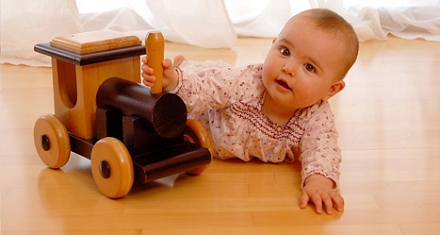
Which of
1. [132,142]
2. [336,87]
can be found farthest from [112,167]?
[336,87]

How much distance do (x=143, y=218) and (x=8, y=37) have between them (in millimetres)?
1147

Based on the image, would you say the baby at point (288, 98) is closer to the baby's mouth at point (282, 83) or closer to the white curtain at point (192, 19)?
the baby's mouth at point (282, 83)

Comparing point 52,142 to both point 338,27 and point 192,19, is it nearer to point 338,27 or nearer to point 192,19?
point 338,27

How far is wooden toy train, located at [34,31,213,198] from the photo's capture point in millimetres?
1160

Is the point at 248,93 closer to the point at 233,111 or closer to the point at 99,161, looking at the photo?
the point at 233,111

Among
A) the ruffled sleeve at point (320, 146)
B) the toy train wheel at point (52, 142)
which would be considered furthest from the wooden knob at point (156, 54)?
the ruffled sleeve at point (320, 146)

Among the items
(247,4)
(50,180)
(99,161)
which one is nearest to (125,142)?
(99,161)

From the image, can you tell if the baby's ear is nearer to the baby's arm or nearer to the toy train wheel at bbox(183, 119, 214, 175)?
the baby's arm

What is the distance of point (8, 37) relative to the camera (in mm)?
2061

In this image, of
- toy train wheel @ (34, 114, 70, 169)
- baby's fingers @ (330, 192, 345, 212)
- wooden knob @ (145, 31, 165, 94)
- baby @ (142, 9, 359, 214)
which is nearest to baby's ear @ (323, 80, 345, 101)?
baby @ (142, 9, 359, 214)

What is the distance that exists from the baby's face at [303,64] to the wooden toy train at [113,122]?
0.56ft

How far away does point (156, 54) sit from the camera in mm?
1172

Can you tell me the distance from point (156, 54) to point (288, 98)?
0.89 feet

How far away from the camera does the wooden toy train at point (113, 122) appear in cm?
116
